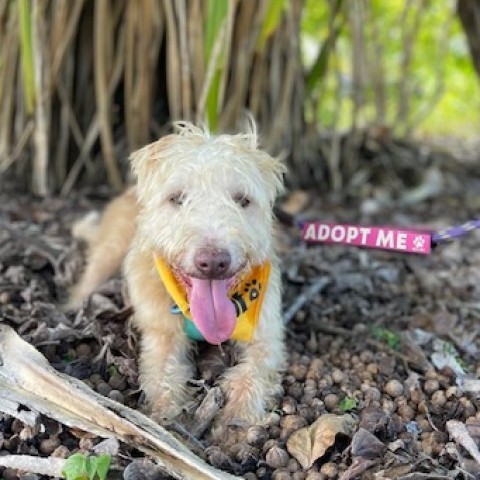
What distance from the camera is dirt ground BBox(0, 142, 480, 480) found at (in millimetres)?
2607

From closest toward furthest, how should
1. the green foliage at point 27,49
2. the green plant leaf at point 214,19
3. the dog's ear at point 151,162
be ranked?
the dog's ear at point 151,162 → the green plant leaf at point 214,19 → the green foliage at point 27,49

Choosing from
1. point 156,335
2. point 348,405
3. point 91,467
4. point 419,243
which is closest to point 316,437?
point 348,405

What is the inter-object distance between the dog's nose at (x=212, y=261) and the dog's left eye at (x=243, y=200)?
1.18 ft

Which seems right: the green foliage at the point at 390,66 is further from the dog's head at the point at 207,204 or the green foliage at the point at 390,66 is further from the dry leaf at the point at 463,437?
the dry leaf at the point at 463,437

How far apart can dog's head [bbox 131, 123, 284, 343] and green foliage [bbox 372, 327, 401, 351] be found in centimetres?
70

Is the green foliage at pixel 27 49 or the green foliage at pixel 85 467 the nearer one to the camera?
the green foliage at pixel 85 467

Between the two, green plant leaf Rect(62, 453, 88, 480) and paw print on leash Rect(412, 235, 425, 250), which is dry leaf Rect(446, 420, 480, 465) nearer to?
paw print on leash Rect(412, 235, 425, 250)

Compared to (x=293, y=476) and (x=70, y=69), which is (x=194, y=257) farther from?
(x=70, y=69)

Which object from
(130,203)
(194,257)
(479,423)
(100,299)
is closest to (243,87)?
(130,203)

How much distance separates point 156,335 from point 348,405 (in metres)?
0.81

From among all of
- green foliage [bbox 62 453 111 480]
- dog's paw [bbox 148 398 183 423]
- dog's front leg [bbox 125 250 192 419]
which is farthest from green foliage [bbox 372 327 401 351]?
green foliage [bbox 62 453 111 480]

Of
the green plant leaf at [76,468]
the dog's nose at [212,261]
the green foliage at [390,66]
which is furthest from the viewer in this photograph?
the green foliage at [390,66]

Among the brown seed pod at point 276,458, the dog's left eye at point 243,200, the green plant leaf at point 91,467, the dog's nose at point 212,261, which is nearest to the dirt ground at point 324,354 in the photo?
the brown seed pod at point 276,458

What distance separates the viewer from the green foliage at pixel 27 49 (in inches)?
186
